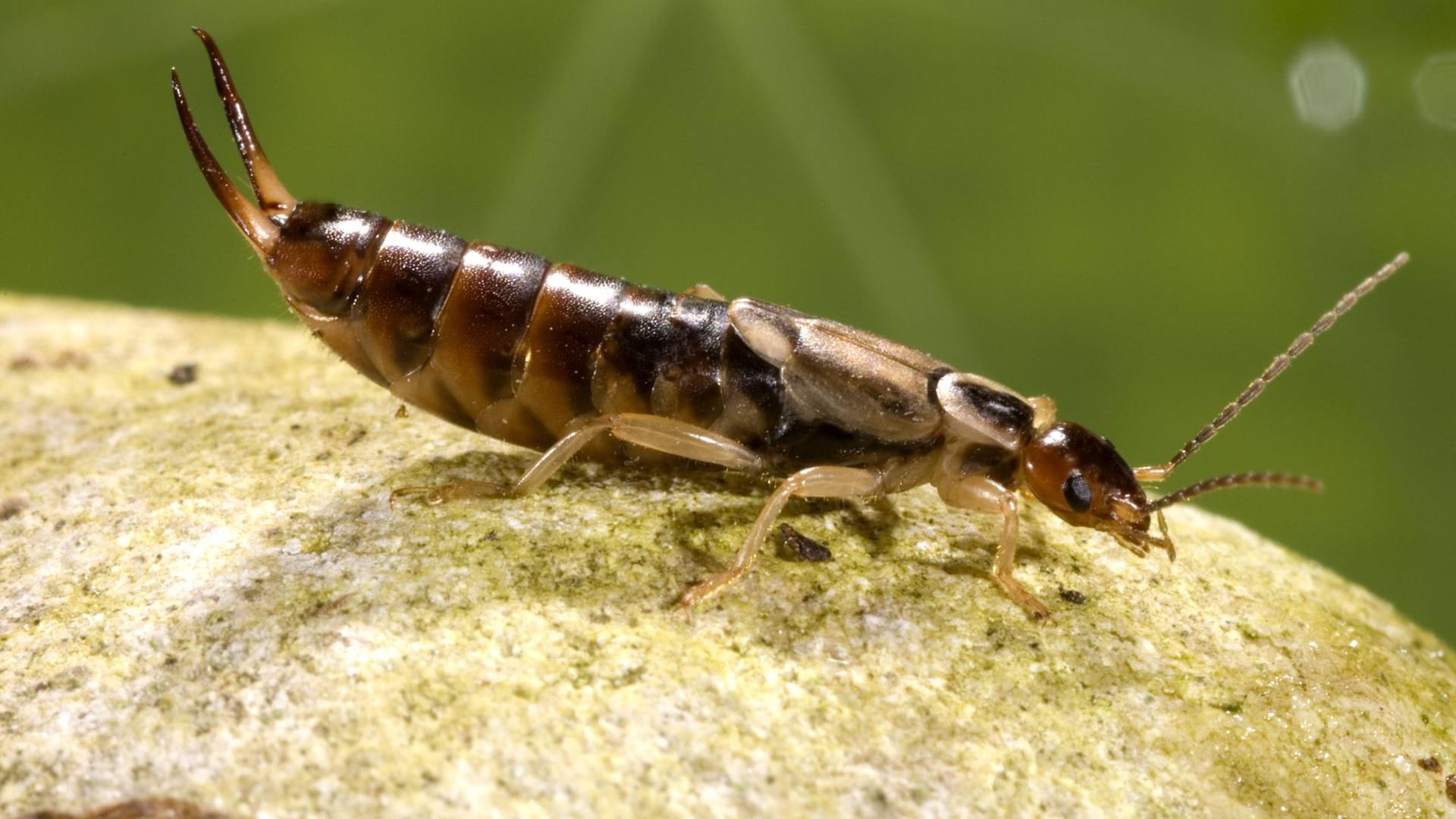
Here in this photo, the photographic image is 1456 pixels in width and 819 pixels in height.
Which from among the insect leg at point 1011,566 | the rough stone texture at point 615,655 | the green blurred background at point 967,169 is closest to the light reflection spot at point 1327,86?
the green blurred background at point 967,169

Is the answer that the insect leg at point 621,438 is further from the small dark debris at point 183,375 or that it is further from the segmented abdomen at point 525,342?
the small dark debris at point 183,375

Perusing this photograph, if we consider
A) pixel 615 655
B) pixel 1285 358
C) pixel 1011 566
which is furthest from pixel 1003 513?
pixel 615 655

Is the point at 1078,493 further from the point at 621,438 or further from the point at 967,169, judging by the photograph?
the point at 967,169

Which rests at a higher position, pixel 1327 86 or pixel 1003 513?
pixel 1327 86

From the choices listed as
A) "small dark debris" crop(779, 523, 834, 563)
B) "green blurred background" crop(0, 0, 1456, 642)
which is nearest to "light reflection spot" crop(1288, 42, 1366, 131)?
"green blurred background" crop(0, 0, 1456, 642)

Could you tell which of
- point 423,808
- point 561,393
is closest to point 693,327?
point 561,393

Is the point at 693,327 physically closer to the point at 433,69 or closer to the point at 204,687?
the point at 204,687
